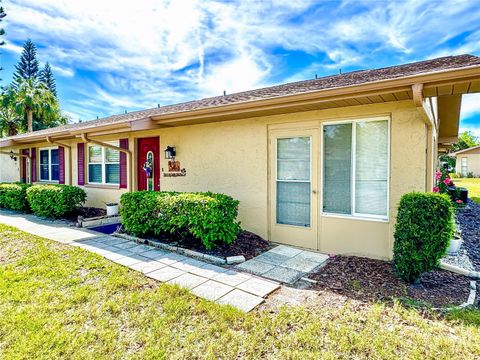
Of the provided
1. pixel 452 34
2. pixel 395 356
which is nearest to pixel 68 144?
pixel 395 356

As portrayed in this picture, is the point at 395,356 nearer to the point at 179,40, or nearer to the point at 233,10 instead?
the point at 233,10

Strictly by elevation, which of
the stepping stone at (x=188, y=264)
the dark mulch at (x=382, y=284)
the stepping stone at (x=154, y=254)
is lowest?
the dark mulch at (x=382, y=284)

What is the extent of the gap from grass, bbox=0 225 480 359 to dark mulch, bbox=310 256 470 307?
0.38 metres

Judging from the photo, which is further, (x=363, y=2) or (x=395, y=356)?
(x=363, y=2)

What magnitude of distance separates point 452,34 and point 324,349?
909cm

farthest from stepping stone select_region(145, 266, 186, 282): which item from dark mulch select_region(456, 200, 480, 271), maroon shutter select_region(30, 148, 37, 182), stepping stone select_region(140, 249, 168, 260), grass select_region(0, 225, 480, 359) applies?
maroon shutter select_region(30, 148, 37, 182)

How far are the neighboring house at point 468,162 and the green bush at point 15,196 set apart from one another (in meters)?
41.6

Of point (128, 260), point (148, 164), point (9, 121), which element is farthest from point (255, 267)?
point (9, 121)

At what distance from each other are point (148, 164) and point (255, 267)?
196 inches

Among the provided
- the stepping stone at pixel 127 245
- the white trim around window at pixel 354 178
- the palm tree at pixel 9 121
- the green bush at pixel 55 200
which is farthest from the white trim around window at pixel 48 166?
the palm tree at pixel 9 121

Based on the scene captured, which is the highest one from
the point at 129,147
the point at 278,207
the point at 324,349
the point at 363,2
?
the point at 363,2

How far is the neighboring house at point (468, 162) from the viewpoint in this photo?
3216 centimetres

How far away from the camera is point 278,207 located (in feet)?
18.9

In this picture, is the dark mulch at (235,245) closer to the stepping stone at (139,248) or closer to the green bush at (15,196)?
the stepping stone at (139,248)
